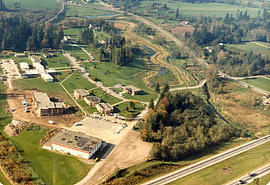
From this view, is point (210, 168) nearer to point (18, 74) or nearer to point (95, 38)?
point (18, 74)

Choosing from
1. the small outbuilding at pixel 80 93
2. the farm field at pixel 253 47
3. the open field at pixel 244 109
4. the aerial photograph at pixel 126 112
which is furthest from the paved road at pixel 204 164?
the farm field at pixel 253 47

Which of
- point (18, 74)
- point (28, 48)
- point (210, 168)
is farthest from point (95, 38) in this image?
point (210, 168)

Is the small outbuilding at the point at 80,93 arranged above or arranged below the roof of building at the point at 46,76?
below

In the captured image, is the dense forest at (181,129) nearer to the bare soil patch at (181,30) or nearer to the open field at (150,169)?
the open field at (150,169)

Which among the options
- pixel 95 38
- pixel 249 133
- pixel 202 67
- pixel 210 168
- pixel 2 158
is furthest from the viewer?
pixel 95 38

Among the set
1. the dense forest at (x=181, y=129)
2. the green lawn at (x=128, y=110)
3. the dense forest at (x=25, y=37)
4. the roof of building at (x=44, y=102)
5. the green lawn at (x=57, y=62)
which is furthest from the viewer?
the dense forest at (x=25, y=37)

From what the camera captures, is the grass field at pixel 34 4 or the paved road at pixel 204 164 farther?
the grass field at pixel 34 4

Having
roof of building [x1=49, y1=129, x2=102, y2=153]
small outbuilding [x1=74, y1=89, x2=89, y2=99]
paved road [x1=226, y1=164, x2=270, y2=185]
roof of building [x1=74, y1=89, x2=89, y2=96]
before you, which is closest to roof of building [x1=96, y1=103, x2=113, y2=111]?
small outbuilding [x1=74, y1=89, x2=89, y2=99]
